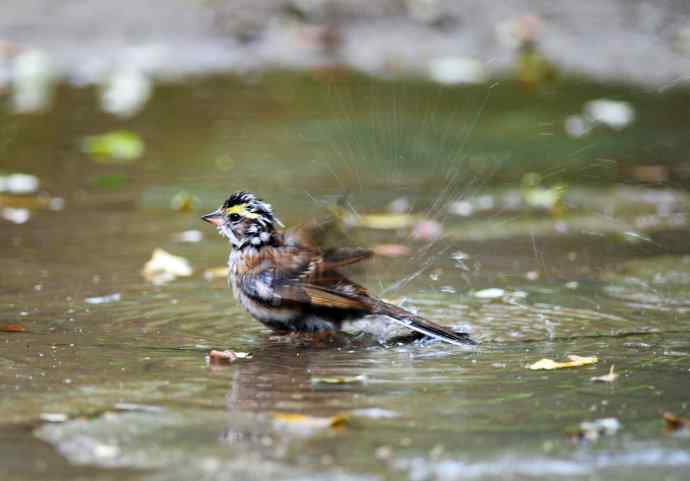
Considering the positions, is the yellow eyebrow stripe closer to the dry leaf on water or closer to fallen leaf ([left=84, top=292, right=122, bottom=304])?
fallen leaf ([left=84, top=292, right=122, bottom=304])

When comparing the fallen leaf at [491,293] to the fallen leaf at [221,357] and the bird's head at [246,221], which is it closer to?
the bird's head at [246,221]

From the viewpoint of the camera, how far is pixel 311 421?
15.7 feet

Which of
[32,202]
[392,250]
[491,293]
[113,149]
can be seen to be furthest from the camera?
[113,149]

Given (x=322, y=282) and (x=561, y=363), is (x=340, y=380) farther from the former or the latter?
(x=322, y=282)

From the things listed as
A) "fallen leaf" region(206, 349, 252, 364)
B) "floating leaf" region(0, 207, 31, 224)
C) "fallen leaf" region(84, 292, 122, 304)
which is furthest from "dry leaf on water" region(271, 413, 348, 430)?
"floating leaf" region(0, 207, 31, 224)

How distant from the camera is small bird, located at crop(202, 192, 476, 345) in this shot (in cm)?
684

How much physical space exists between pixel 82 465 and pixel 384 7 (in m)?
11.9

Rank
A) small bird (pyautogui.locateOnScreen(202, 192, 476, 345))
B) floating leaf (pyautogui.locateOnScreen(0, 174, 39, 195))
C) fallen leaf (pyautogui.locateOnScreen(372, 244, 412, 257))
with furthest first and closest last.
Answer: floating leaf (pyautogui.locateOnScreen(0, 174, 39, 195)) < fallen leaf (pyautogui.locateOnScreen(372, 244, 412, 257)) < small bird (pyautogui.locateOnScreen(202, 192, 476, 345))

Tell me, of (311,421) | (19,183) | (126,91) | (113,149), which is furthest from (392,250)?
(126,91)

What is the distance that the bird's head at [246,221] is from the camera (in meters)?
7.27

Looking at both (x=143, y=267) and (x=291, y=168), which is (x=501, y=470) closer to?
(x=143, y=267)

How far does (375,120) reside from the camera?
13008 mm

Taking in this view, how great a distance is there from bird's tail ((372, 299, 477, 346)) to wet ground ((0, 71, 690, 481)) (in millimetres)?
100

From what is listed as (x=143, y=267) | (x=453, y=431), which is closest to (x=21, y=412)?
(x=453, y=431)
